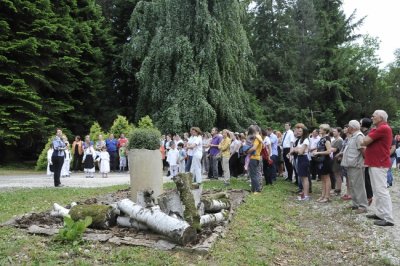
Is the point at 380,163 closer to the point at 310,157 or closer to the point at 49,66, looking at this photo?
the point at 310,157

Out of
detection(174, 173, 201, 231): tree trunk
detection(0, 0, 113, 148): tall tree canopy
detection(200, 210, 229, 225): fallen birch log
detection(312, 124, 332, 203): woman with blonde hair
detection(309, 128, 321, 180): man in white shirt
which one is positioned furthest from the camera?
detection(0, 0, 113, 148): tall tree canopy

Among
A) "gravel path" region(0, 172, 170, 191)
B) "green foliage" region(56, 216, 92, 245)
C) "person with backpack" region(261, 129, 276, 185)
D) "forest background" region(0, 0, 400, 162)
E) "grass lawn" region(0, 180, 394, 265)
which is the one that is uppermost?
"forest background" region(0, 0, 400, 162)

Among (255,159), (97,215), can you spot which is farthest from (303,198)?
(97,215)

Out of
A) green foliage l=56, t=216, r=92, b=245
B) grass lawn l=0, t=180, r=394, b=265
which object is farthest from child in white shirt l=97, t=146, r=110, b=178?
green foliage l=56, t=216, r=92, b=245

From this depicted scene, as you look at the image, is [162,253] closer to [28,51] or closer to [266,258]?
[266,258]

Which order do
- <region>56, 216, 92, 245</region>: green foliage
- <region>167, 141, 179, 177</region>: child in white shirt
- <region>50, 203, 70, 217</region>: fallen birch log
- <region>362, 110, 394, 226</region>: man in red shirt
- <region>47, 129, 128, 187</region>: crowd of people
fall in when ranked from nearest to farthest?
<region>56, 216, 92, 245</region>: green foliage → <region>50, 203, 70, 217</region>: fallen birch log → <region>362, 110, 394, 226</region>: man in red shirt → <region>167, 141, 179, 177</region>: child in white shirt → <region>47, 129, 128, 187</region>: crowd of people

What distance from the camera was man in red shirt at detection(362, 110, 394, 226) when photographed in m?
7.39

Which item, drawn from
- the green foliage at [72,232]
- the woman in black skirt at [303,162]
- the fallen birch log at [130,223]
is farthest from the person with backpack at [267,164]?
the green foliage at [72,232]

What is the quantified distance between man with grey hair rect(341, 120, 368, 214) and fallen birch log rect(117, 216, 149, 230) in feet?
14.7

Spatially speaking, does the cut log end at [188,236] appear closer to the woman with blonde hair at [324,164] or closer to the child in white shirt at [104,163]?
the woman with blonde hair at [324,164]

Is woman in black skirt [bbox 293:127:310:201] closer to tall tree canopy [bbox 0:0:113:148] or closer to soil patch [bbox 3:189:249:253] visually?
soil patch [bbox 3:189:249:253]

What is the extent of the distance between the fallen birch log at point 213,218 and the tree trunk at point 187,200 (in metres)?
0.47

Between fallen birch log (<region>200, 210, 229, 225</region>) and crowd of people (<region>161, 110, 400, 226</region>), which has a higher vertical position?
crowd of people (<region>161, 110, 400, 226</region>)

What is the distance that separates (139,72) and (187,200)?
19.0 meters
